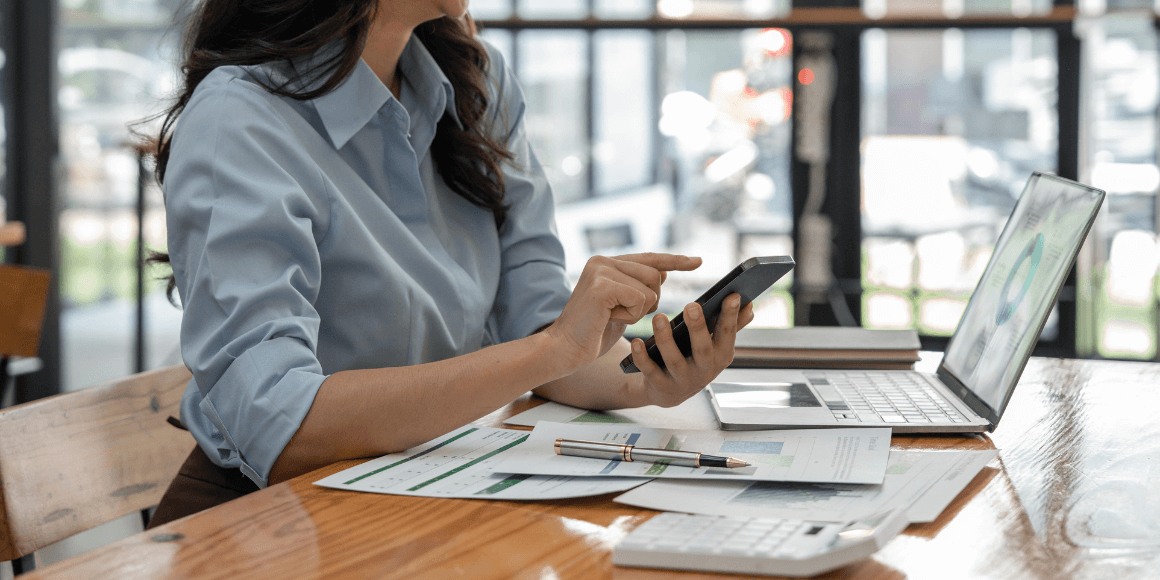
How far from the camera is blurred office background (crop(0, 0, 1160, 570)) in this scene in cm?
353

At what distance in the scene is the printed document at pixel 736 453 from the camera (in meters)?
0.75

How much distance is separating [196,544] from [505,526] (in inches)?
8.5

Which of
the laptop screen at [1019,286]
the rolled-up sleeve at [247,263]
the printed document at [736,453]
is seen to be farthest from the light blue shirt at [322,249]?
the laptop screen at [1019,286]

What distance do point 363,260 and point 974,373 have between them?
71cm

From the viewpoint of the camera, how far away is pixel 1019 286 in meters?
1.02

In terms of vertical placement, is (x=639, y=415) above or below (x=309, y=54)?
below

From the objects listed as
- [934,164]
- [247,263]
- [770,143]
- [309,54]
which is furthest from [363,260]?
[934,164]

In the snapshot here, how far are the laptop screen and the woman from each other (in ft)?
0.91

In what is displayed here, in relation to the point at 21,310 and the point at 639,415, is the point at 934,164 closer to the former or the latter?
the point at 639,415

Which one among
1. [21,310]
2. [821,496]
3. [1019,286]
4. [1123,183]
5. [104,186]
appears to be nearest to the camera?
[821,496]

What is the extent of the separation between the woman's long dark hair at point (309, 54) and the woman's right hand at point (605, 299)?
0.38 meters

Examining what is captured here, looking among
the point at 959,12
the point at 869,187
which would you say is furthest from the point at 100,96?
the point at 959,12

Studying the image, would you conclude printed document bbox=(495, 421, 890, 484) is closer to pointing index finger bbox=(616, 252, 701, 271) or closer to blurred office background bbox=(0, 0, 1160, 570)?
pointing index finger bbox=(616, 252, 701, 271)

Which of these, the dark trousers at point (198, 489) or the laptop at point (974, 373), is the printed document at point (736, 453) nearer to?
the laptop at point (974, 373)
